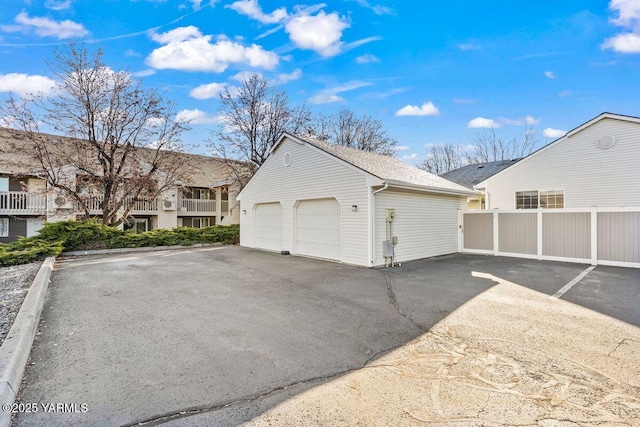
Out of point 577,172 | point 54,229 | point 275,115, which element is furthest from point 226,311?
point 275,115

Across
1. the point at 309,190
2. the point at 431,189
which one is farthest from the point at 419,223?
the point at 309,190

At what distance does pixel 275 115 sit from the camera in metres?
23.1

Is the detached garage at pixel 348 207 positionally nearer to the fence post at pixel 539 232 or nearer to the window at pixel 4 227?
the fence post at pixel 539 232

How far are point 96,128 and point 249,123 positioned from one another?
10.5m

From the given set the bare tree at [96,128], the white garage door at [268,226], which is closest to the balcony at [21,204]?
the bare tree at [96,128]

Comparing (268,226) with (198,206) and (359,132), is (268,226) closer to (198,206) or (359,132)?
(198,206)

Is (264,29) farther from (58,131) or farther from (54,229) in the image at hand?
(54,229)

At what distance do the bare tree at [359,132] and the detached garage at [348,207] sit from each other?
56.4 feet

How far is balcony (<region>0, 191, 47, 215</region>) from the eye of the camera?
16438 mm

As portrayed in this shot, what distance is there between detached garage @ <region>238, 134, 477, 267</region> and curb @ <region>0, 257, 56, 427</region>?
7.44 metres

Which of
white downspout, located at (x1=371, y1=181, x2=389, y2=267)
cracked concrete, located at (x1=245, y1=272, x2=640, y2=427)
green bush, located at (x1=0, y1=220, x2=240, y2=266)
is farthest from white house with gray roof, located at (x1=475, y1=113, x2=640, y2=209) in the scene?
green bush, located at (x1=0, y1=220, x2=240, y2=266)

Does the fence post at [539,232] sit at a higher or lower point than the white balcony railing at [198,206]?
lower

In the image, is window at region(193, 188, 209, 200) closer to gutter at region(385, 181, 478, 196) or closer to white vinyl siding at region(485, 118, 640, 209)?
gutter at region(385, 181, 478, 196)

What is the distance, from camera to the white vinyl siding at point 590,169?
11594 millimetres
